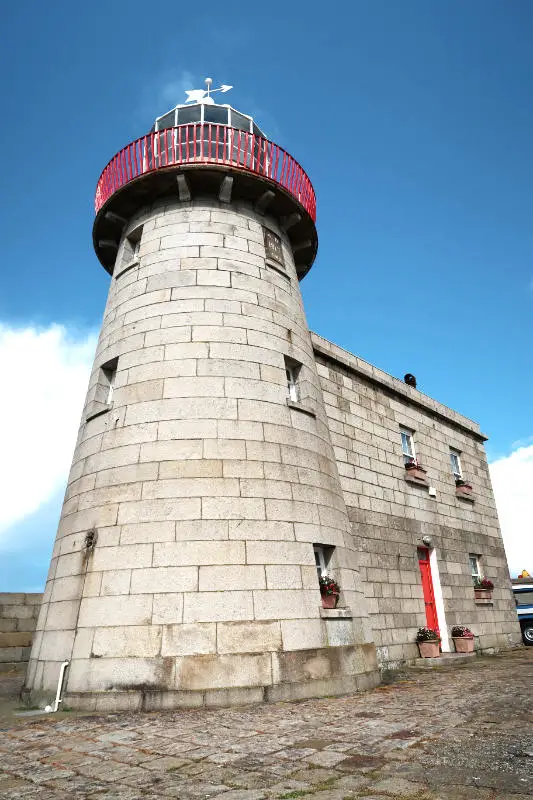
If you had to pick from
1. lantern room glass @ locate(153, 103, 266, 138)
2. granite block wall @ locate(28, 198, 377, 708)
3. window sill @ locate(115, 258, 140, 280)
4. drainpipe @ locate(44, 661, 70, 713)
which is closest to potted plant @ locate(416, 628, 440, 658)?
granite block wall @ locate(28, 198, 377, 708)

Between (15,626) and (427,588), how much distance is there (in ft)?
32.6

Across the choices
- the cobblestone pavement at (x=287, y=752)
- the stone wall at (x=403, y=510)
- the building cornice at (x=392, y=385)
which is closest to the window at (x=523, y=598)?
the stone wall at (x=403, y=510)

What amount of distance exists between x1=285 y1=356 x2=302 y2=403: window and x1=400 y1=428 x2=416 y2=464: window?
6.11 meters

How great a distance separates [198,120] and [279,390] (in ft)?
24.4

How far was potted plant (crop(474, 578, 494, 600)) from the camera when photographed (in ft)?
51.8

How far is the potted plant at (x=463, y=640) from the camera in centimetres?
1338

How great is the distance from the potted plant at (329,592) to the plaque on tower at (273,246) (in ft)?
21.9

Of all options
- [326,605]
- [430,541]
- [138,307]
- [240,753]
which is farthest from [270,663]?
[430,541]

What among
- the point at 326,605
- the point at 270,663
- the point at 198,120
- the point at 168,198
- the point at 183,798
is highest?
the point at 198,120

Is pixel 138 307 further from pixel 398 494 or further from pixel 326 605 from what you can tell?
pixel 398 494

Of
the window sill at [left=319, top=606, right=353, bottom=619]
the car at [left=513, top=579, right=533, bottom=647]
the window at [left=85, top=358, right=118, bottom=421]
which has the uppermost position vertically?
the window at [left=85, top=358, right=118, bottom=421]

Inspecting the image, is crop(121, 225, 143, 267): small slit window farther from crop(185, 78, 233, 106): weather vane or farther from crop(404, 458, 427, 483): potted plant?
crop(404, 458, 427, 483): potted plant

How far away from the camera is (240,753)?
4.43m

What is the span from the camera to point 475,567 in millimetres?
16766
